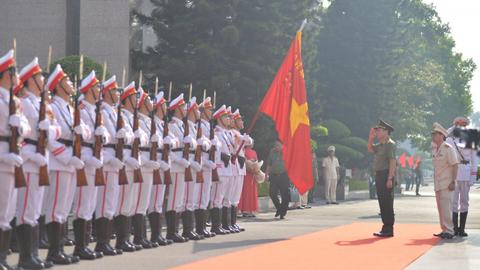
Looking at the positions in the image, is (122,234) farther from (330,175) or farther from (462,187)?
(330,175)

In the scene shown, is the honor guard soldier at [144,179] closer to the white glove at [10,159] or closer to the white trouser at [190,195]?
the white trouser at [190,195]

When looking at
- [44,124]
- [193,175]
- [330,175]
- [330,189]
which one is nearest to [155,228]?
[193,175]

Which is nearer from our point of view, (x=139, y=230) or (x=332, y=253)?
(x=332, y=253)

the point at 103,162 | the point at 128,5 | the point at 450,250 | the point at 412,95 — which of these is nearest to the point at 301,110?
the point at 450,250

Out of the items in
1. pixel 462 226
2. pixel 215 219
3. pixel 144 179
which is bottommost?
pixel 462 226

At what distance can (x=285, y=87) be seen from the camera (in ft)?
61.3

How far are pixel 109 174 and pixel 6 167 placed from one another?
2528mm

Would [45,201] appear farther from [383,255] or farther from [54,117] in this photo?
[383,255]

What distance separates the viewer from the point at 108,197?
12.2 m

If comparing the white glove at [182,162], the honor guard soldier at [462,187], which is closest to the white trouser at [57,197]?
the white glove at [182,162]

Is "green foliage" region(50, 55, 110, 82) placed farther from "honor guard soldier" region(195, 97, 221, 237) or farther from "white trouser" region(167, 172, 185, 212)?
"white trouser" region(167, 172, 185, 212)

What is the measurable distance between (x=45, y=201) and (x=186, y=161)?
3464mm

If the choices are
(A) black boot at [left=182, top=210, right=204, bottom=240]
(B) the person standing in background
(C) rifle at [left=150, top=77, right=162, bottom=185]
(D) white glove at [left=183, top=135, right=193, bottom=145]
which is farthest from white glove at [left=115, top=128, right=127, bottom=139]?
(B) the person standing in background

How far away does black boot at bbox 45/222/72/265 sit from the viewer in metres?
10.9
